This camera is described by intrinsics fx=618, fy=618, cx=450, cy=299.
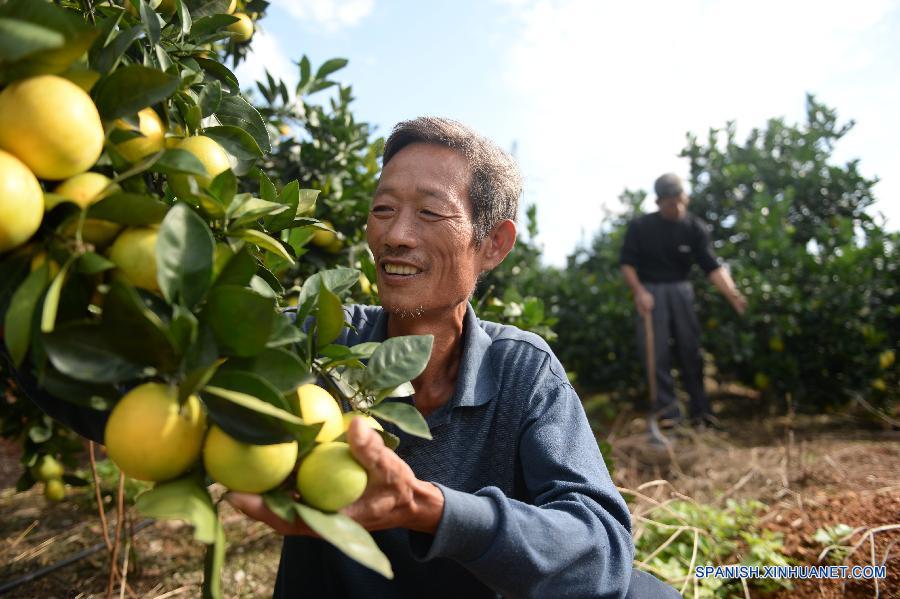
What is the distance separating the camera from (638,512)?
288cm

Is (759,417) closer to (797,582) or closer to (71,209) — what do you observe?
(797,582)

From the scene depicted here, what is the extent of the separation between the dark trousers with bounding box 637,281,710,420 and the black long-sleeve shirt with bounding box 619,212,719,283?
118mm

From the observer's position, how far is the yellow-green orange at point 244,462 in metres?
0.67

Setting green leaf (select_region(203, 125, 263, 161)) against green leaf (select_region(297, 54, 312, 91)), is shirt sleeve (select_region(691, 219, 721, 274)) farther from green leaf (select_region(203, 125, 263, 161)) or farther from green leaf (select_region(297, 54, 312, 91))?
green leaf (select_region(203, 125, 263, 161))

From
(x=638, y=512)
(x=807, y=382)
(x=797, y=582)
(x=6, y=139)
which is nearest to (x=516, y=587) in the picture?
(x=6, y=139)

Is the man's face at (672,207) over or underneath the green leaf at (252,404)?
over

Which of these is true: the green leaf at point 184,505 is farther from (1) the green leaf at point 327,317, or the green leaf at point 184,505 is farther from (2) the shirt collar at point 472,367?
(2) the shirt collar at point 472,367

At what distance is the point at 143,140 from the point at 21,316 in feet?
0.92

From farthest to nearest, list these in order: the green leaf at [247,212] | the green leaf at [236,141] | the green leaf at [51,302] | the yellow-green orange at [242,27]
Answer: the yellow-green orange at [242,27]
the green leaf at [236,141]
the green leaf at [247,212]
the green leaf at [51,302]

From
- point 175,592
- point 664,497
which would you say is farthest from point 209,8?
point 664,497

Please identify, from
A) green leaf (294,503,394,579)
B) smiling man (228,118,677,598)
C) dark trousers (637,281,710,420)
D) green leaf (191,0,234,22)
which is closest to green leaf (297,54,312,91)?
smiling man (228,118,677,598)

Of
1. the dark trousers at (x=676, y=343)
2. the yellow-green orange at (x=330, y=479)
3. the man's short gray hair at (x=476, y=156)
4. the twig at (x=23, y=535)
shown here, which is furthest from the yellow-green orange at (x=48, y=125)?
the dark trousers at (x=676, y=343)

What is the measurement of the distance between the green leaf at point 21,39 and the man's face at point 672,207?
4859mm

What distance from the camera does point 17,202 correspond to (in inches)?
24.4
